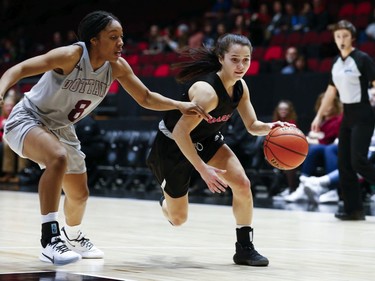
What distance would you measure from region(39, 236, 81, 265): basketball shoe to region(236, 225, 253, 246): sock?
952 mm

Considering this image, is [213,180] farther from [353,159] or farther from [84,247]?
[353,159]

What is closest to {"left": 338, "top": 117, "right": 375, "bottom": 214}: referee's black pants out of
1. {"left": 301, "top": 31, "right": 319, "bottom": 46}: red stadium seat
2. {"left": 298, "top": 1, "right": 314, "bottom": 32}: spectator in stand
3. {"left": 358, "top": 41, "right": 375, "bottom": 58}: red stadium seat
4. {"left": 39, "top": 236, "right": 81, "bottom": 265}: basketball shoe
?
{"left": 39, "top": 236, "right": 81, "bottom": 265}: basketball shoe

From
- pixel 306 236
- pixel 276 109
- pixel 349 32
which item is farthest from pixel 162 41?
pixel 306 236

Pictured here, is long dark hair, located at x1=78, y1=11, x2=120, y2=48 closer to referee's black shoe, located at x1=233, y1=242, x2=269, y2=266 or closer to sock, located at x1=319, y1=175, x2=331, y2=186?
referee's black shoe, located at x1=233, y1=242, x2=269, y2=266

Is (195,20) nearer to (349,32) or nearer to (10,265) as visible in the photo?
(349,32)

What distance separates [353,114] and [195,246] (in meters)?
2.51

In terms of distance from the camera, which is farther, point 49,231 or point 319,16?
point 319,16

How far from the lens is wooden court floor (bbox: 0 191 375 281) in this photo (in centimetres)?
435

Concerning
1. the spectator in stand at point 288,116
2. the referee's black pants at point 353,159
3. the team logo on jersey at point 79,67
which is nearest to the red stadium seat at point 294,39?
the spectator in stand at point 288,116

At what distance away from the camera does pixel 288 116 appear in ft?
33.1

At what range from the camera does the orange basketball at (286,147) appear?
496cm

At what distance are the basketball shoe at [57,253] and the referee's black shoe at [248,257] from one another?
93 centimetres

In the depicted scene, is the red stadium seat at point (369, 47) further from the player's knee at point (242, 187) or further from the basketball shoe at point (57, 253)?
the basketball shoe at point (57, 253)

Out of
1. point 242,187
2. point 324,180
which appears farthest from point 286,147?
point 324,180
